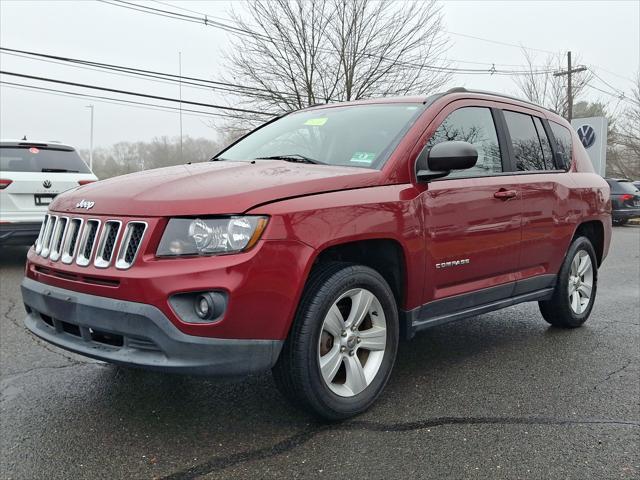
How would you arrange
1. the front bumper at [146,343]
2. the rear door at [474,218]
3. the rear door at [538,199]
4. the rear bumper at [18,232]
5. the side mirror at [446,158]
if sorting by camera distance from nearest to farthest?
1. the front bumper at [146,343]
2. the side mirror at [446,158]
3. the rear door at [474,218]
4. the rear door at [538,199]
5. the rear bumper at [18,232]

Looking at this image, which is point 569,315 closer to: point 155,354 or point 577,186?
point 577,186

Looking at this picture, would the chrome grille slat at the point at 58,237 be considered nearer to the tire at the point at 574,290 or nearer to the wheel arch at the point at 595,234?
the tire at the point at 574,290

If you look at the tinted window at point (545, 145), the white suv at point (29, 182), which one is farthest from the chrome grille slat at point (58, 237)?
the white suv at point (29, 182)

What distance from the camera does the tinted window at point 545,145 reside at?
4.50 m

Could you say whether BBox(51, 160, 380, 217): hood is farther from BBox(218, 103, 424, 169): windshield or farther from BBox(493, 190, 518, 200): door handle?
BBox(493, 190, 518, 200): door handle

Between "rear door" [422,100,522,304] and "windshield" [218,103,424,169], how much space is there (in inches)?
11.1

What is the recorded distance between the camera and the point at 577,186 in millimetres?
4629

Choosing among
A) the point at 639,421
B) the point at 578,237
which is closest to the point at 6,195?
the point at 578,237

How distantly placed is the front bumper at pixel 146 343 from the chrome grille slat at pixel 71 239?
0.68 ft

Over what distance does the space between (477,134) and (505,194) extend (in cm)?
46

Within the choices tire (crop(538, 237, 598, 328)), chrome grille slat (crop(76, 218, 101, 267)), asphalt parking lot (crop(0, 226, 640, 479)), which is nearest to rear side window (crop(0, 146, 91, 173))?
asphalt parking lot (crop(0, 226, 640, 479))

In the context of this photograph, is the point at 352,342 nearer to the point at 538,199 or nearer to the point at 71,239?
the point at 71,239

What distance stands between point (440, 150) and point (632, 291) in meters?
4.87

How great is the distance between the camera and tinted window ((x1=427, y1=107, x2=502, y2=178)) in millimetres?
3633
